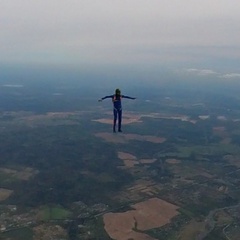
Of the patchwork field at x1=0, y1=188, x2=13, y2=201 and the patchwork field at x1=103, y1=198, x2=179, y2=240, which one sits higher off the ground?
the patchwork field at x1=103, y1=198, x2=179, y2=240

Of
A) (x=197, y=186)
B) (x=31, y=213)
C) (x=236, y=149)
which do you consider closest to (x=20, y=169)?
(x=31, y=213)

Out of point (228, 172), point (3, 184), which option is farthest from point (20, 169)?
point (228, 172)

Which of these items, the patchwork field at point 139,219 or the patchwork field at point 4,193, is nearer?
the patchwork field at point 139,219

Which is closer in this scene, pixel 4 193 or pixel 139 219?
pixel 139 219

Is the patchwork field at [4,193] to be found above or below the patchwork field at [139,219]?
below

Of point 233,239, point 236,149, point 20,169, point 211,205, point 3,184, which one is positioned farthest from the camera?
point 236,149

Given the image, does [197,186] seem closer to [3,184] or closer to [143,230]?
[143,230]

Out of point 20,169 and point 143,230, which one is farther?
point 20,169

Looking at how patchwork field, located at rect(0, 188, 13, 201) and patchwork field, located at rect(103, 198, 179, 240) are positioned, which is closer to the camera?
patchwork field, located at rect(103, 198, 179, 240)

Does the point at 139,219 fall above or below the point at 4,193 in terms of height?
above

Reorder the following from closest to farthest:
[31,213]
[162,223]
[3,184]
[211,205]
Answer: [162,223] < [31,213] < [211,205] < [3,184]
